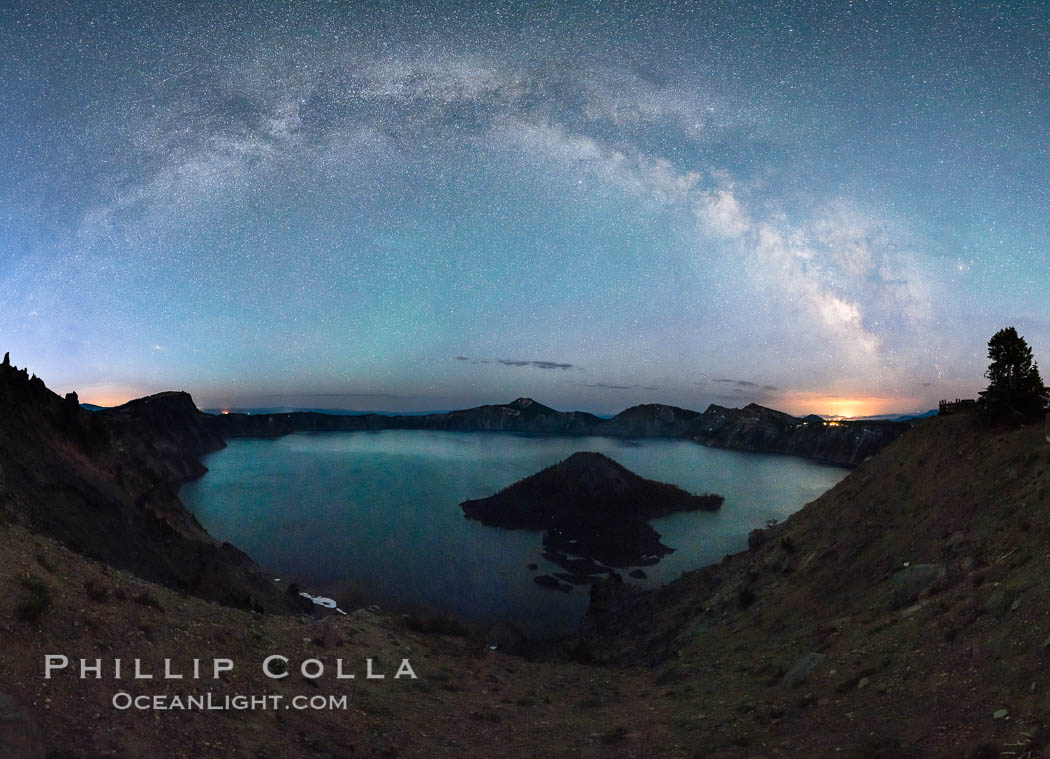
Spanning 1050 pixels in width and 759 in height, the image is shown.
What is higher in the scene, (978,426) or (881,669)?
(978,426)

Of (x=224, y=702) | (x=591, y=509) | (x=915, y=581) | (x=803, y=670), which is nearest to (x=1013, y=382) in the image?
(x=915, y=581)

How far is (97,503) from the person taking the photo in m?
32.2

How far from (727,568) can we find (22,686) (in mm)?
39566

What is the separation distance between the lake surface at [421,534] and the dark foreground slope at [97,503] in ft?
58.1

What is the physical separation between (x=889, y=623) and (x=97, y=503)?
4404cm

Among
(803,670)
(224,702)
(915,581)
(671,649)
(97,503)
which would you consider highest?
(915,581)

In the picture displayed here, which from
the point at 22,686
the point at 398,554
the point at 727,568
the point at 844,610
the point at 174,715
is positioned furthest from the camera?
the point at 398,554

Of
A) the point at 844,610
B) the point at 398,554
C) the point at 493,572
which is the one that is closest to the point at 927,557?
the point at 844,610

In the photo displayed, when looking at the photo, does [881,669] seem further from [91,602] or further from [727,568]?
[727,568]

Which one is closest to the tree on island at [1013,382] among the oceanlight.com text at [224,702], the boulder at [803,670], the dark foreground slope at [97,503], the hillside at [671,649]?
the hillside at [671,649]

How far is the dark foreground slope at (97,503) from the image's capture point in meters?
26.4

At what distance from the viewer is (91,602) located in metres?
12.9

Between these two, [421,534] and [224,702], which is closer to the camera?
[224,702]

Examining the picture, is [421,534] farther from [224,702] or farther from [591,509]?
[224,702]
